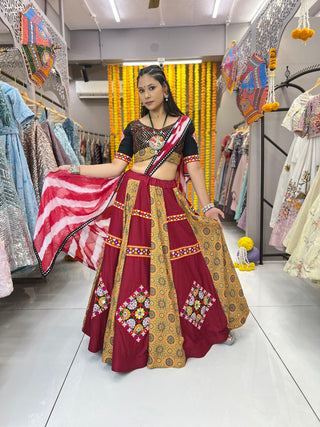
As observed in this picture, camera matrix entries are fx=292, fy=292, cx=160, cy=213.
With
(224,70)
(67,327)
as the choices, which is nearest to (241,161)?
(224,70)

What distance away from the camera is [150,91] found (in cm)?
147

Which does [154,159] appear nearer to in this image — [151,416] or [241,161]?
[151,416]

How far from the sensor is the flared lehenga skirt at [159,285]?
140 centimetres

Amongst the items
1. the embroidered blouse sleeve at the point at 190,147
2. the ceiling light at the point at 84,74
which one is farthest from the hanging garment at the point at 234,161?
the ceiling light at the point at 84,74

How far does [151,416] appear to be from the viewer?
3.82 feet

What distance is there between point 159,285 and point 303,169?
1664 millimetres

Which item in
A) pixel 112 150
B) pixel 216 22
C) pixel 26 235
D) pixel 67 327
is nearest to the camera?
pixel 26 235

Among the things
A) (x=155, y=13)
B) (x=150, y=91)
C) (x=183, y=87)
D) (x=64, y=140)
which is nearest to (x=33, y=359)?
(x=150, y=91)

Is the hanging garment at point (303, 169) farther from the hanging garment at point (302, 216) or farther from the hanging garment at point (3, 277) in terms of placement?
the hanging garment at point (3, 277)

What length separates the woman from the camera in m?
1.41

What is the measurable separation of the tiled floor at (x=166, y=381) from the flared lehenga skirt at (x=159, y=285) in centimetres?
10

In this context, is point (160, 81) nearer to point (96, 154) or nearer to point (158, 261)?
point (158, 261)

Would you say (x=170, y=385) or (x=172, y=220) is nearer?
(x=170, y=385)

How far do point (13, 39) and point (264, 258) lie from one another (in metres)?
2.95
